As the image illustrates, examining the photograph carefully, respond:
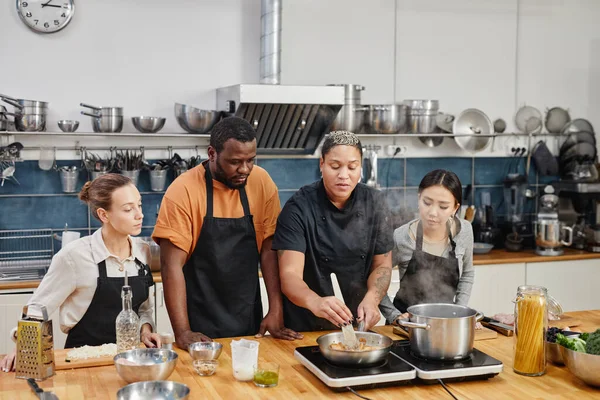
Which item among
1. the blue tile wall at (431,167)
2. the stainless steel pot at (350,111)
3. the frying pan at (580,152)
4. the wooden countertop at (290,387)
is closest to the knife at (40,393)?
the wooden countertop at (290,387)

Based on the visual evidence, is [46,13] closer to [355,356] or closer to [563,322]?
[355,356]

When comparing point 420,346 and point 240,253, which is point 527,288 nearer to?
point 420,346

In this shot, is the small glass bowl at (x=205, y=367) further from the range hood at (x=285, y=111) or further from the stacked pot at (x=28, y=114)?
the stacked pot at (x=28, y=114)

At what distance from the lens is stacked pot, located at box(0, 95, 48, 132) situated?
458 cm

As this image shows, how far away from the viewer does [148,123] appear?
4.82 m

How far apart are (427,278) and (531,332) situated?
810 millimetres

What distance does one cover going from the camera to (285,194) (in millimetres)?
5441

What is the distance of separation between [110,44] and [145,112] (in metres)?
0.50

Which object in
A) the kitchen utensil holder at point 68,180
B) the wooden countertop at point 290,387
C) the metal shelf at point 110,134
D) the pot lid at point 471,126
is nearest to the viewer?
the wooden countertop at point 290,387

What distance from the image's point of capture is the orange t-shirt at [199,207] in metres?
3.09

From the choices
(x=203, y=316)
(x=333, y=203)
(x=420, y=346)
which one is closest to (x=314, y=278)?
(x=333, y=203)

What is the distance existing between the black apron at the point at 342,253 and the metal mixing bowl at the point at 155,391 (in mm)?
1040

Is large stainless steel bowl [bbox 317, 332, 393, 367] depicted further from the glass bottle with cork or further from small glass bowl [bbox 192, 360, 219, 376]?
the glass bottle with cork

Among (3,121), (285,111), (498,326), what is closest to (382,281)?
(498,326)
